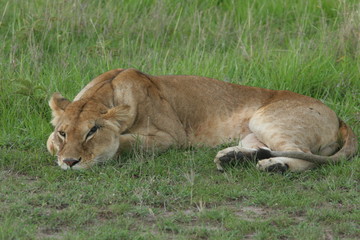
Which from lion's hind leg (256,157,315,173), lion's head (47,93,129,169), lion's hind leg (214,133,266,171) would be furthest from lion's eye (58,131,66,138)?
lion's hind leg (256,157,315,173)

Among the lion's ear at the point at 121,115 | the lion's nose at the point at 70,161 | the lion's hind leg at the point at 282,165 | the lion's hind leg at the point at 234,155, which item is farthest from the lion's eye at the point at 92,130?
the lion's hind leg at the point at 282,165

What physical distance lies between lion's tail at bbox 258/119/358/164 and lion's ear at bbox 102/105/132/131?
1.01 metres

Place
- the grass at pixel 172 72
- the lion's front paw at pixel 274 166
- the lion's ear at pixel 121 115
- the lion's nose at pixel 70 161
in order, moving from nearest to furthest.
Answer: the grass at pixel 172 72, the lion's nose at pixel 70 161, the lion's front paw at pixel 274 166, the lion's ear at pixel 121 115

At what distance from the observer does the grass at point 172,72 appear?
4152mm

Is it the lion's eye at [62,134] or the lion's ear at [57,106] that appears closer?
the lion's eye at [62,134]

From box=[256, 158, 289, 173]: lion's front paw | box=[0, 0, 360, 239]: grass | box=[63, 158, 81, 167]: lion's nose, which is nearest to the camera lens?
box=[0, 0, 360, 239]: grass

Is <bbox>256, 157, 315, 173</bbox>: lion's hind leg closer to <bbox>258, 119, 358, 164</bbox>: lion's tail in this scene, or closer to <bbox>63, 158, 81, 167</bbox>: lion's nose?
<bbox>258, 119, 358, 164</bbox>: lion's tail

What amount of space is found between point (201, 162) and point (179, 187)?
0.70 metres

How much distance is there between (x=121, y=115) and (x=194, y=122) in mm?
778

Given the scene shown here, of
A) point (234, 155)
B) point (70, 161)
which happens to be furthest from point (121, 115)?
point (234, 155)

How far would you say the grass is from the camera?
4152 millimetres

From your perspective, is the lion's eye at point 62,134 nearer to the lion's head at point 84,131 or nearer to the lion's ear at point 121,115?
the lion's head at point 84,131

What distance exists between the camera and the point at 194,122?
595 centimetres

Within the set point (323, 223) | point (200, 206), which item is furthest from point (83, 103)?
point (323, 223)
